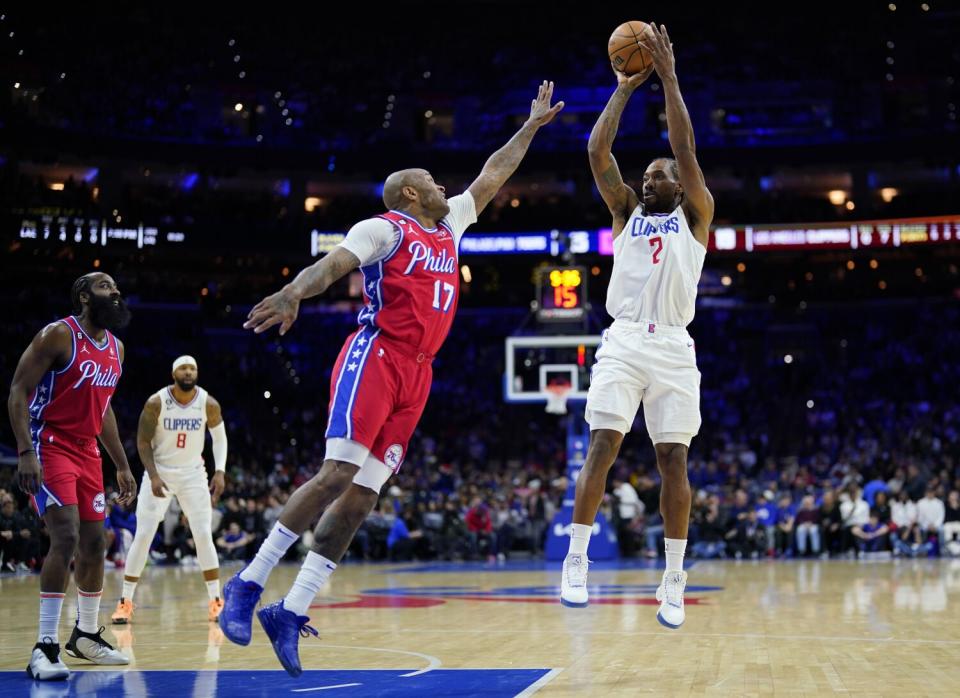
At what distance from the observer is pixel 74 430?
7.34m

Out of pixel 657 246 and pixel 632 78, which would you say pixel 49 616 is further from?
pixel 632 78

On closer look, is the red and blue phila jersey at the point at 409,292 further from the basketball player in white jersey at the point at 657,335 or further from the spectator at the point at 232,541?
the spectator at the point at 232,541

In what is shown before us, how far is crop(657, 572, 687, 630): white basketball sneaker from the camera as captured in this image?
21.6 ft

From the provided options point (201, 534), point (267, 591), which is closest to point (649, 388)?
point (201, 534)

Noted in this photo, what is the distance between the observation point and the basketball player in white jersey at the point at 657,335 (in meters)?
6.72

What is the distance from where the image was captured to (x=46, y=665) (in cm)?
648

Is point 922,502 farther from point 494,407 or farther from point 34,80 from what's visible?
point 34,80

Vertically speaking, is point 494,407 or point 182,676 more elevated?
point 494,407

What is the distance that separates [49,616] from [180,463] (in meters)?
3.80

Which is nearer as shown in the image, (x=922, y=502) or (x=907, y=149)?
(x=922, y=502)

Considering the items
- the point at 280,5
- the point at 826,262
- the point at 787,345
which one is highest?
the point at 280,5

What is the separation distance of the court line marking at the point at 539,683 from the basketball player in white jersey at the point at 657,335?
1.57 feet

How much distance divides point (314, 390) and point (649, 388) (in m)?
28.9

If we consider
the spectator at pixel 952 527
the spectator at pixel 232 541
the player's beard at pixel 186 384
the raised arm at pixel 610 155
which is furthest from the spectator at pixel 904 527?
the raised arm at pixel 610 155
